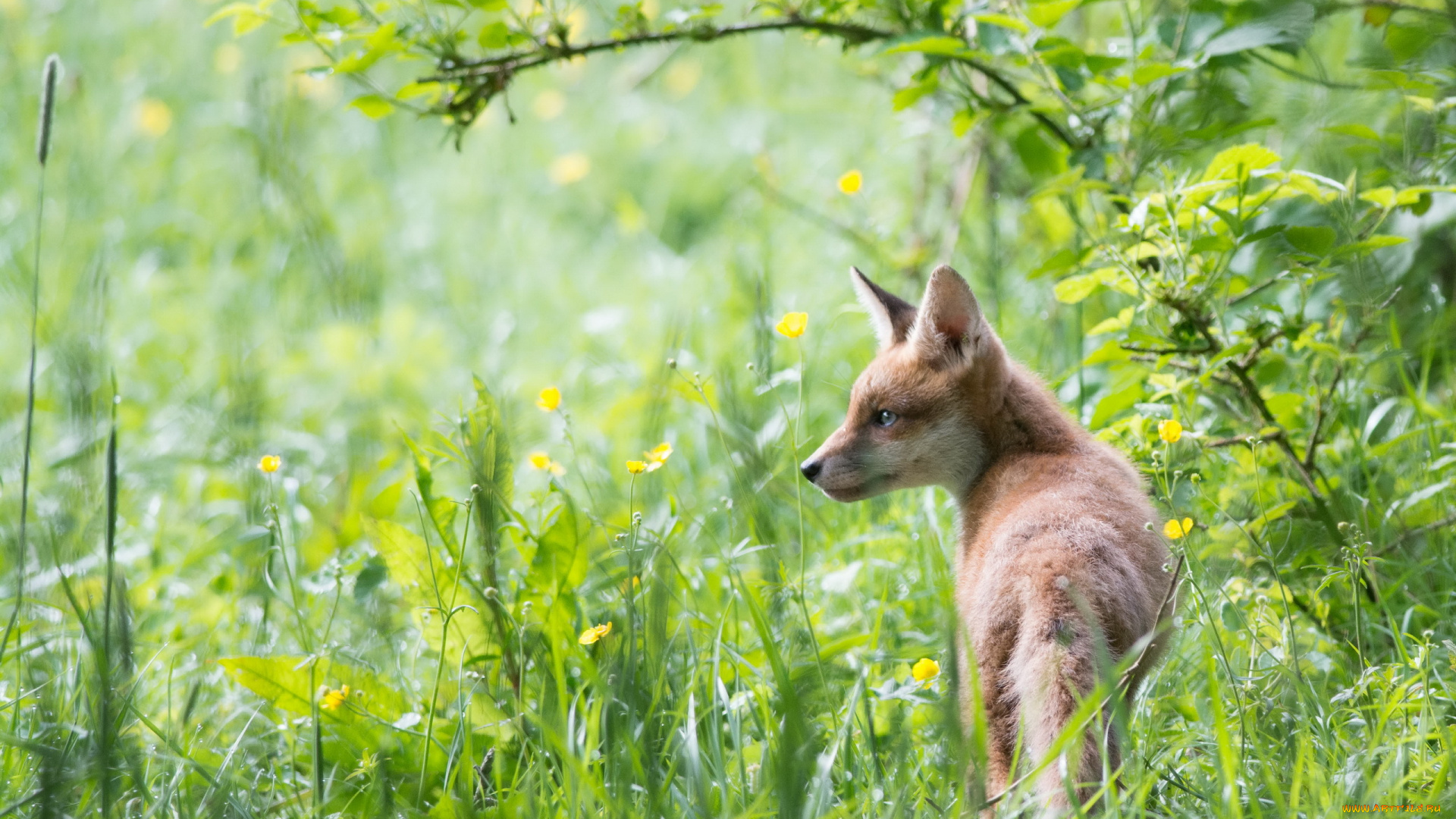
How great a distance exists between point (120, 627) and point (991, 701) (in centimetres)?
154

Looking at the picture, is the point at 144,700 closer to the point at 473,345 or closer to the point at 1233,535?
the point at 473,345

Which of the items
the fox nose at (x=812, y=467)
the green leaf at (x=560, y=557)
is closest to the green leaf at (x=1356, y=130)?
the fox nose at (x=812, y=467)

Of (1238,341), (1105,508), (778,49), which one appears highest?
(778,49)

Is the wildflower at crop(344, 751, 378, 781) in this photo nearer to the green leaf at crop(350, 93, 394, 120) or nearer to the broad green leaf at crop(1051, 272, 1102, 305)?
the green leaf at crop(350, 93, 394, 120)

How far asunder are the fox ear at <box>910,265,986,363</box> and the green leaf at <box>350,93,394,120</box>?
158cm

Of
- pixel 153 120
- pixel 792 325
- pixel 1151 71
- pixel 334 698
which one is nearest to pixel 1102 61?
pixel 1151 71

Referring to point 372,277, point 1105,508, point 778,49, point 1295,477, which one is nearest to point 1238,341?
point 1295,477

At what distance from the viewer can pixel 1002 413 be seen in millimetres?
2904

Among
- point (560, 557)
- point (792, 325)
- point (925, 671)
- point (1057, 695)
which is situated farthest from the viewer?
point (792, 325)

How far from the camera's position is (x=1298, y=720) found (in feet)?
7.48

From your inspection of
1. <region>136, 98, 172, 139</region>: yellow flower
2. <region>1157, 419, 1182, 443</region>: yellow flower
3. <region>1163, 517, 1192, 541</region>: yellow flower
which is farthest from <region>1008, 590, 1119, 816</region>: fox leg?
<region>136, 98, 172, 139</region>: yellow flower

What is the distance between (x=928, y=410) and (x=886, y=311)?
1.48 feet

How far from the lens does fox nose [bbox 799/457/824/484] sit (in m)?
3.01

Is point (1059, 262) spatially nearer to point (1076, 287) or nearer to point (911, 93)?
point (1076, 287)
